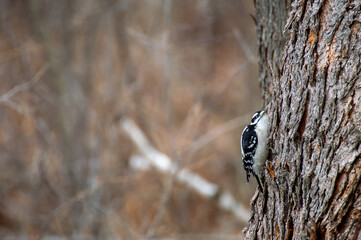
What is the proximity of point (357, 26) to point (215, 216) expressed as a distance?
22.5 ft

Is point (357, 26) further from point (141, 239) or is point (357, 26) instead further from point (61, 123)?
point (61, 123)

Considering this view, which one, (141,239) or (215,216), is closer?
(141,239)

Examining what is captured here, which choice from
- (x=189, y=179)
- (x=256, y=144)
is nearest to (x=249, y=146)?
(x=256, y=144)

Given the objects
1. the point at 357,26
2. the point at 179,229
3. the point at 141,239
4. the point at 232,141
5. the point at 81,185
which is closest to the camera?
the point at 357,26

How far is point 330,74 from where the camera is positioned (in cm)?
240

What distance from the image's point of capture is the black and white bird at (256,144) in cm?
328

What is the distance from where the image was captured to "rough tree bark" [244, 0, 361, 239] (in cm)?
234

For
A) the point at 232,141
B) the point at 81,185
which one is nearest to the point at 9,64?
the point at 81,185

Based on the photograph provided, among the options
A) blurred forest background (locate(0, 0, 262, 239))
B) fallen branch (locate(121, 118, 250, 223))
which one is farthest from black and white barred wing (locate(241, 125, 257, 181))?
fallen branch (locate(121, 118, 250, 223))

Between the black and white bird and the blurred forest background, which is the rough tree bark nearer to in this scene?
the black and white bird

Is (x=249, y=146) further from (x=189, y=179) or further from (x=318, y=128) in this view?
(x=189, y=179)

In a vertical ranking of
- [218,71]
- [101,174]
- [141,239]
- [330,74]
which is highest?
[218,71]

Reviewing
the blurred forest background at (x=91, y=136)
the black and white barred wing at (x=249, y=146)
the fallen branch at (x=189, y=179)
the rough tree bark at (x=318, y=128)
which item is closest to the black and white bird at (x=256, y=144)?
the black and white barred wing at (x=249, y=146)

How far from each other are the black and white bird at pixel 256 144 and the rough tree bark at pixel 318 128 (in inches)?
17.3
